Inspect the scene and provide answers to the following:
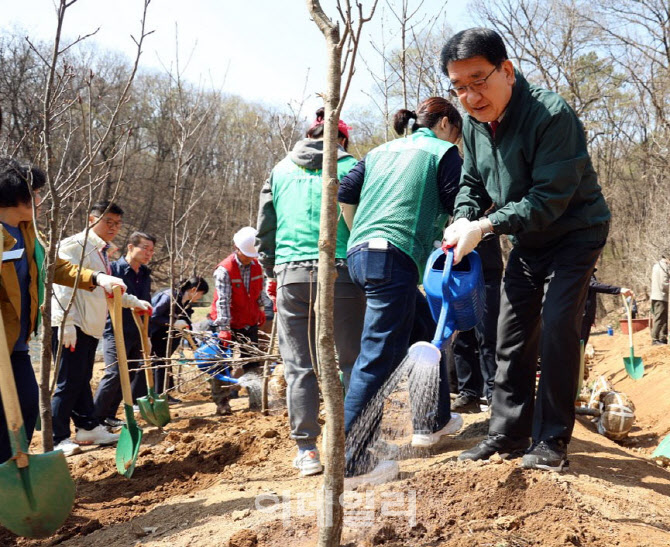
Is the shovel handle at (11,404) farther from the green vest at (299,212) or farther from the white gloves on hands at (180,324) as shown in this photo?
the white gloves on hands at (180,324)

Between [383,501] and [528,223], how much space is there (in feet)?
4.03

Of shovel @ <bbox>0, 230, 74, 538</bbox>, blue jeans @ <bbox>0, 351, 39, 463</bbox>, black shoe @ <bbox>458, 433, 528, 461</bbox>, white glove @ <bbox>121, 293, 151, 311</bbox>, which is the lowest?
black shoe @ <bbox>458, 433, 528, 461</bbox>

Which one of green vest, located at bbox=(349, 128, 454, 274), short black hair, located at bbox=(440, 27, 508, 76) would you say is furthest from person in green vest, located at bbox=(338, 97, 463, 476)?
short black hair, located at bbox=(440, 27, 508, 76)

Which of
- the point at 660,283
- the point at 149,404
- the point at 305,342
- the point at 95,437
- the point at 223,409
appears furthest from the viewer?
the point at 660,283

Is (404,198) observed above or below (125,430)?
above

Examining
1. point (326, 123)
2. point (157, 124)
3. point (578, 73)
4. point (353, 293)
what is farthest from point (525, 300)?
point (157, 124)

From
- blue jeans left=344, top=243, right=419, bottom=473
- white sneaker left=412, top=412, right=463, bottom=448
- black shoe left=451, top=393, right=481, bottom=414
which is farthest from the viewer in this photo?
A: black shoe left=451, top=393, right=481, bottom=414

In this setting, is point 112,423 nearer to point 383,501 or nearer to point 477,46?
point 383,501

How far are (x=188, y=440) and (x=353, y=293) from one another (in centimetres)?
195

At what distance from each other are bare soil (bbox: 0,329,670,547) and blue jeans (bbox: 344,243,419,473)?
40 cm

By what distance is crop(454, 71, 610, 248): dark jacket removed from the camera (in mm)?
2609

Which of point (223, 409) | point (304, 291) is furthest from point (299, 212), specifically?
point (223, 409)

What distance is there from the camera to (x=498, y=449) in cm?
299

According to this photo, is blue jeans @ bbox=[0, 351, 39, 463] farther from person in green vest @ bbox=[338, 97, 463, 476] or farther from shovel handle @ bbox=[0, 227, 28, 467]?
person in green vest @ bbox=[338, 97, 463, 476]
